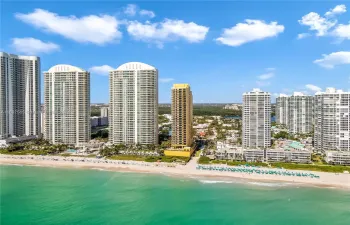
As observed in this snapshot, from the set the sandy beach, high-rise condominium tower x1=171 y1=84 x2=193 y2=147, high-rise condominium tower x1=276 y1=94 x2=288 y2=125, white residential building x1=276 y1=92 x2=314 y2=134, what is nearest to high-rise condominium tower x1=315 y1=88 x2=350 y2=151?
the sandy beach

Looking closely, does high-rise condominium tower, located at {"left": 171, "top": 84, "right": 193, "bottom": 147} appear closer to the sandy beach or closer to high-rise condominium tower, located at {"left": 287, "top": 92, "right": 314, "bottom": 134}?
the sandy beach

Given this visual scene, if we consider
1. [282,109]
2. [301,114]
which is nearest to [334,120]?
[301,114]

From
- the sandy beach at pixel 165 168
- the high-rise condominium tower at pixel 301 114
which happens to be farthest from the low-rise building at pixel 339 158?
the high-rise condominium tower at pixel 301 114

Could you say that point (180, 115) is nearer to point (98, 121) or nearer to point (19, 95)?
point (19, 95)

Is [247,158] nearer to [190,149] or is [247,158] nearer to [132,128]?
[190,149]

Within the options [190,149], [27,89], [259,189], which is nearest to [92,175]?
[190,149]

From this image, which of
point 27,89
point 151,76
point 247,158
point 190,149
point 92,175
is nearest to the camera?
point 92,175
